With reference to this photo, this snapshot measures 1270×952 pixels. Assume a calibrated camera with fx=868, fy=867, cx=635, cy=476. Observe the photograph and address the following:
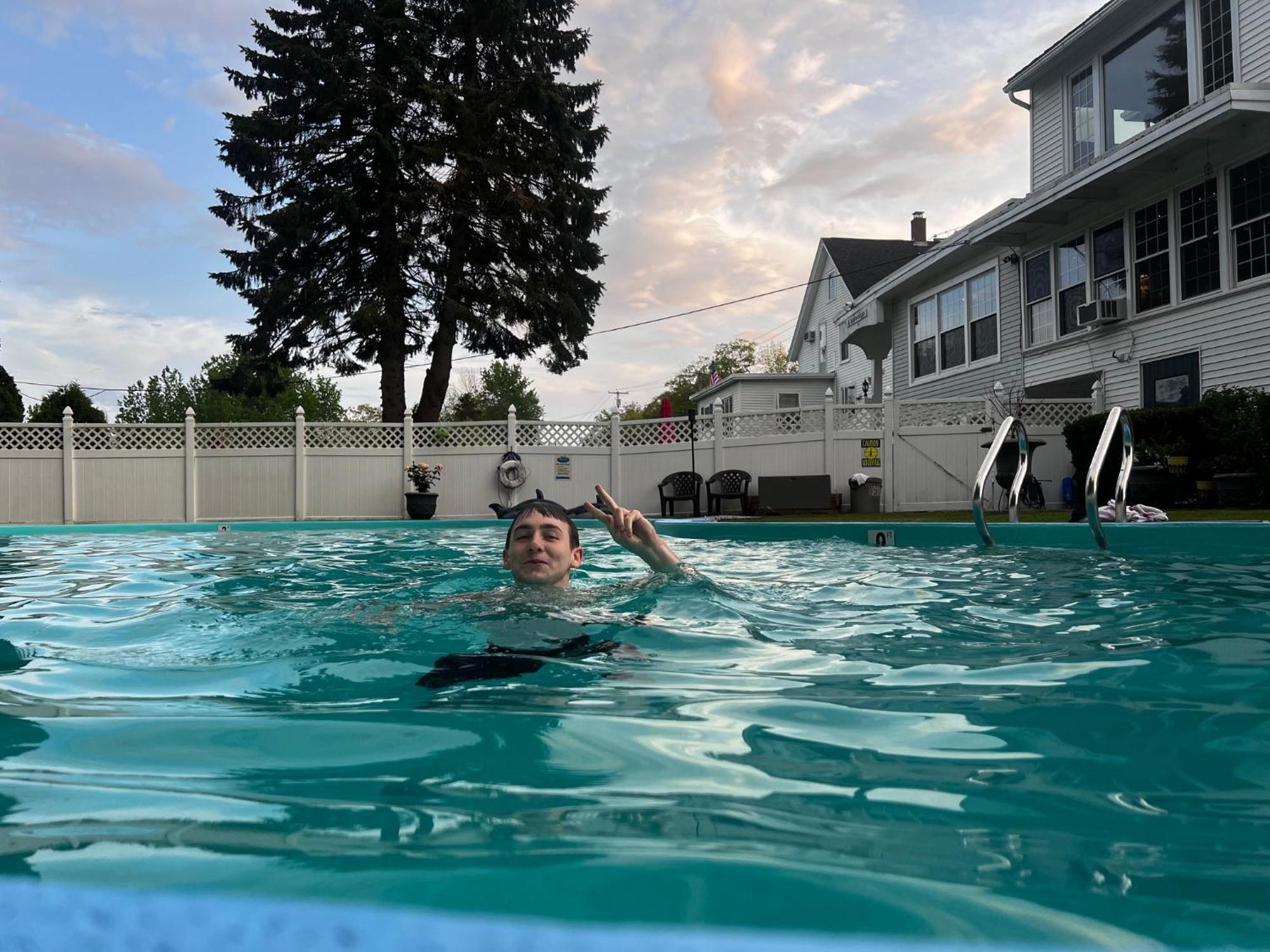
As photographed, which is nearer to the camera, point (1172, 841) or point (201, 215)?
point (1172, 841)

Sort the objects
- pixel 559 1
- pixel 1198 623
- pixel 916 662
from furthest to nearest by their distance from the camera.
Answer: pixel 559 1 → pixel 1198 623 → pixel 916 662

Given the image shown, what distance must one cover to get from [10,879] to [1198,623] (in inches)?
A: 155

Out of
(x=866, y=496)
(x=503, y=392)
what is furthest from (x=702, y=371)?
(x=866, y=496)

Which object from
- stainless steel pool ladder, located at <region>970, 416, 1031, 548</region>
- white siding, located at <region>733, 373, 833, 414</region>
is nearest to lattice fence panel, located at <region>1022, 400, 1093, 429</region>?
stainless steel pool ladder, located at <region>970, 416, 1031, 548</region>

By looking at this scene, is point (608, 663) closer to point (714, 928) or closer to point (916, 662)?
point (916, 662)

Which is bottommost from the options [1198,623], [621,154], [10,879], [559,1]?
[1198,623]

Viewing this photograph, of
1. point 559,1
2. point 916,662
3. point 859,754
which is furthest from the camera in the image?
point 559,1

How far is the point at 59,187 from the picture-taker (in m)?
18.9

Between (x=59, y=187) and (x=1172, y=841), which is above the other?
(x=59, y=187)

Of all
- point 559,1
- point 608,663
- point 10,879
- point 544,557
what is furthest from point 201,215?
point 10,879

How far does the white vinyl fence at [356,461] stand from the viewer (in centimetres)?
1557

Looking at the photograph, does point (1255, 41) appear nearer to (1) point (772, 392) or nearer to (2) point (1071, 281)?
(2) point (1071, 281)

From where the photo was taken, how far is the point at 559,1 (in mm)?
20578

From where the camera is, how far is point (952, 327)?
18156mm
